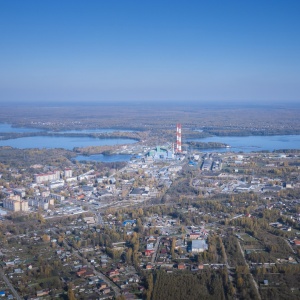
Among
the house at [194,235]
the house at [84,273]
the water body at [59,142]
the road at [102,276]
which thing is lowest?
the road at [102,276]

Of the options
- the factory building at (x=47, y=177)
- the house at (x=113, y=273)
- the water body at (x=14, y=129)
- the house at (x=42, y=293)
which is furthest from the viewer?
the water body at (x=14, y=129)

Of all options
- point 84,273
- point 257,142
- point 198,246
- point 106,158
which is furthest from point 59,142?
point 84,273

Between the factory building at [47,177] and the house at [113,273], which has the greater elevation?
the factory building at [47,177]

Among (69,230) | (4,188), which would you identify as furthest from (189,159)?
(69,230)

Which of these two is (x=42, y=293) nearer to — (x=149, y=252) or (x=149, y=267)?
(x=149, y=267)

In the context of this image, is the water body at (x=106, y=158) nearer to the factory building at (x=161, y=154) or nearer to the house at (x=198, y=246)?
the factory building at (x=161, y=154)

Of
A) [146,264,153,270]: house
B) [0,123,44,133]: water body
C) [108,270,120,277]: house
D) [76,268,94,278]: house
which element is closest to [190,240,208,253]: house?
[146,264,153,270]: house

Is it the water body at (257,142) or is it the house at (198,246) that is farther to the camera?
the water body at (257,142)

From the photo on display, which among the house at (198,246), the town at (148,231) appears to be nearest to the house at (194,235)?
the town at (148,231)
